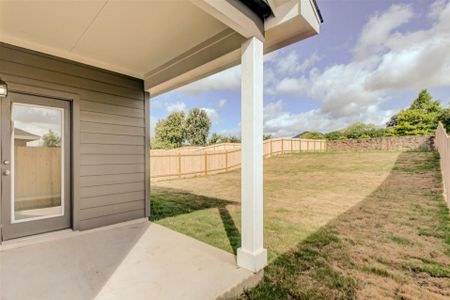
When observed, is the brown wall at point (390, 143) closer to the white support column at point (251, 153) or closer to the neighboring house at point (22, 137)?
the white support column at point (251, 153)

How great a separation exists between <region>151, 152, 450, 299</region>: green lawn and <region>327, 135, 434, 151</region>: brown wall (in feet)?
28.1

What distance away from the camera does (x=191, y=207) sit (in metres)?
4.74

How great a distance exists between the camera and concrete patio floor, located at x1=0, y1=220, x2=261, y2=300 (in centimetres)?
166

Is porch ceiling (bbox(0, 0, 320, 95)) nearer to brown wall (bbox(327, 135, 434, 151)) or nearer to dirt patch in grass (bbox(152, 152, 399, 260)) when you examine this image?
dirt patch in grass (bbox(152, 152, 399, 260))

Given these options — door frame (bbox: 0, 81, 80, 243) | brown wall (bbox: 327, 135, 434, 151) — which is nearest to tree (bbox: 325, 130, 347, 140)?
brown wall (bbox: 327, 135, 434, 151)

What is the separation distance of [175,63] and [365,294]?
3.22 meters

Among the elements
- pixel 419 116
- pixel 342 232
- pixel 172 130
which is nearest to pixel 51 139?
pixel 342 232

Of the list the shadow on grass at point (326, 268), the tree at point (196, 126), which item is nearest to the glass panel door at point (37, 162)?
the shadow on grass at point (326, 268)

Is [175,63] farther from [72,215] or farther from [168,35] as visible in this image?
[72,215]

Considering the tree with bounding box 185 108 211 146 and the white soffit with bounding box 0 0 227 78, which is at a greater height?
the tree with bounding box 185 108 211 146

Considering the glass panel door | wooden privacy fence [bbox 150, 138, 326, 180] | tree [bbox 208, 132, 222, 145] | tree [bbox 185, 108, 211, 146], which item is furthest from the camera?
tree [bbox 208, 132, 222, 145]

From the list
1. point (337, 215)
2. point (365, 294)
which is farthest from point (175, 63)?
point (337, 215)

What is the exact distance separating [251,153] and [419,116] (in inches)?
897

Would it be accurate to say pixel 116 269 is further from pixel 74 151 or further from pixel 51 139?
pixel 51 139
